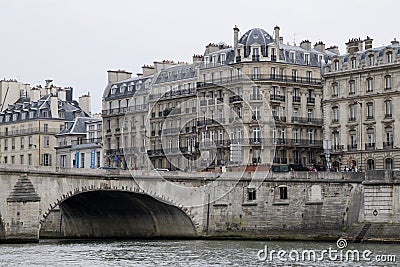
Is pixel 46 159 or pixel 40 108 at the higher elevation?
pixel 40 108

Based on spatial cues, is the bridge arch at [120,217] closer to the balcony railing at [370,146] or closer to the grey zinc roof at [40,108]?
the balcony railing at [370,146]

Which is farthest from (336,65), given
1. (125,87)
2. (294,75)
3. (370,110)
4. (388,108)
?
(125,87)

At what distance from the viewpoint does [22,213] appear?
73.8 metres

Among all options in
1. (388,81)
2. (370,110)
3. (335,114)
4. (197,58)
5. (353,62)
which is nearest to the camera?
(388,81)

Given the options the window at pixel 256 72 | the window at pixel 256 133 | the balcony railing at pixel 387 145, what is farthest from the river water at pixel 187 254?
the window at pixel 256 72

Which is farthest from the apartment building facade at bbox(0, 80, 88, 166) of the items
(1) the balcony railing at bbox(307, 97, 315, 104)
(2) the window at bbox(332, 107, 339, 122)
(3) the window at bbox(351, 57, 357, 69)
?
(3) the window at bbox(351, 57, 357, 69)

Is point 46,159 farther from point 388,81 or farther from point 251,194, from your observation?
point 251,194

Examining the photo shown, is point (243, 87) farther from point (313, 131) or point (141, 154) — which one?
point (141, 154)

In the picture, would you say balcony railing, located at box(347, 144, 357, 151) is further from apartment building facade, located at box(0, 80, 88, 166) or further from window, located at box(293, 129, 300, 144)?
apartment building facade, located at box(0, 80, 88, 166)

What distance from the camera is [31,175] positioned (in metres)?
74.8

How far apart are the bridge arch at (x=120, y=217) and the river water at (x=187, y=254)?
470 centimetres

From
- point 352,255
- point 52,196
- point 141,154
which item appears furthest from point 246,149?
point 352,255

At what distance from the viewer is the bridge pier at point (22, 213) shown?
7312cm

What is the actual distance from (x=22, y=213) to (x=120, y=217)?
16812mm
